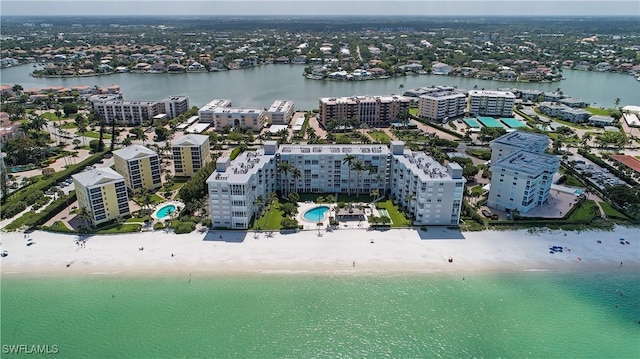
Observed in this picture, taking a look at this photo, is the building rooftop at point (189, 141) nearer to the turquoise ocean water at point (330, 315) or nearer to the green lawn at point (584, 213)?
the turquoise ocean water at point (330, 315)

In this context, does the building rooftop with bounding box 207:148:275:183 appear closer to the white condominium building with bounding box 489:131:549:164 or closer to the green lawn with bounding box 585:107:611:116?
the white condominium building with bounding box 489:131:549:164

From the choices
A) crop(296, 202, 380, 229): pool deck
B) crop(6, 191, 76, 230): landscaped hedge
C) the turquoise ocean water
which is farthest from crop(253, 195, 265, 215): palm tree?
crop(6, 191, 76, 230): landscaped hedge

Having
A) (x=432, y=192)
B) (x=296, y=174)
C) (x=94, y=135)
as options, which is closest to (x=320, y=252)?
(x=296, y=174)

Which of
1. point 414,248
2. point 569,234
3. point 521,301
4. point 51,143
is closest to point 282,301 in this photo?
point 414,248

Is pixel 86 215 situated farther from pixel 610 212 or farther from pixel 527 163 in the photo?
pixel 610 212

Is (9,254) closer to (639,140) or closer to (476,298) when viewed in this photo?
(476,298)

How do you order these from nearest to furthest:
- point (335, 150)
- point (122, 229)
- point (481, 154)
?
1. point (122, 229)
2. point (335, 150)
3. point (481, 154)

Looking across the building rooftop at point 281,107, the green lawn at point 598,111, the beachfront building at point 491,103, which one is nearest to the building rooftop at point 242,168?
the building rooftop at point 281,107
